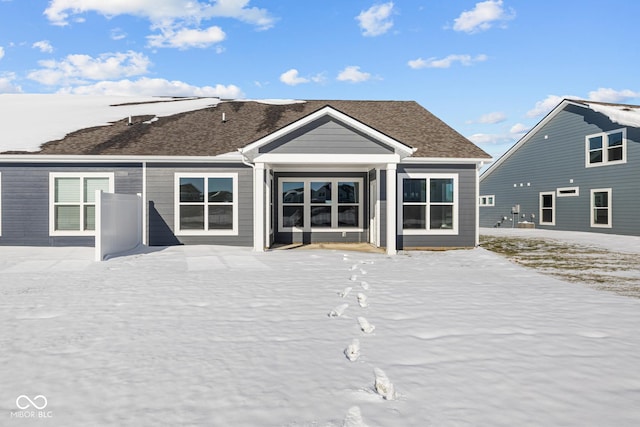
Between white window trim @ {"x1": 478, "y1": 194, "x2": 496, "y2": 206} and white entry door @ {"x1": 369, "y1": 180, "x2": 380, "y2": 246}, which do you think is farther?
white window trim @ {"x1": 478, "y1": 194, "x2": 496, "y2": 206}

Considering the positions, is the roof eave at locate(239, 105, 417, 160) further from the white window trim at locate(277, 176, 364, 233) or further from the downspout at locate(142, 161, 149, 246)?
the downspout at locate(142, 161, 149, 246)

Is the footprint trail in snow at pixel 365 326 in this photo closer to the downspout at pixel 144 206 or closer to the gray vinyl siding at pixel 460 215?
the gray vinyl siding at pixel 460 215

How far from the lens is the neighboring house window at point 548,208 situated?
24.5 meters

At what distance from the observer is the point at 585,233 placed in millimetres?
21750

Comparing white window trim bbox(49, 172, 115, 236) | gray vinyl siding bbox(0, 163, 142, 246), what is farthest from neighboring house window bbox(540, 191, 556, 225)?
gray vinyl siding bbox(0, 163, 142, 246)

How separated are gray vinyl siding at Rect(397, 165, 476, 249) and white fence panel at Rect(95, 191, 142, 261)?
28.3ft

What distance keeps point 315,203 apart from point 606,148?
15783mm

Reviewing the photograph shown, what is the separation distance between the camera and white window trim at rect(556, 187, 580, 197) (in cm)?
2278

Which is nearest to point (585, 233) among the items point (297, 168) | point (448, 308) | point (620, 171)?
point (620, 171)

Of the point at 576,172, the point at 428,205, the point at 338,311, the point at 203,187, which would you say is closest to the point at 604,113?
the point at 576,172

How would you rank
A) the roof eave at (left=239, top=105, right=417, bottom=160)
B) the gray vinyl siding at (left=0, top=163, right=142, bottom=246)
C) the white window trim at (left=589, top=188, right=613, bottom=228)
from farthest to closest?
the white window trim at (left=589, top=188, right=613, bottom=228) → the gray vinyl siding at (left=0, top=163, right=142, bottom=246) → the roof eave at (left=239, top=105, right=417, bottom=160)

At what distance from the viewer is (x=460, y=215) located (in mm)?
14312

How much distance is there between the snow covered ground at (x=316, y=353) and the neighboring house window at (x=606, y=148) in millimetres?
16144

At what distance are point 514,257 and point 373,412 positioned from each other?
35.5ft
